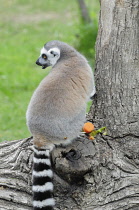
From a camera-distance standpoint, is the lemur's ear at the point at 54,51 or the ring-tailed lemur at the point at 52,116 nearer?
the ring-tailed lemur at the point at 52,116

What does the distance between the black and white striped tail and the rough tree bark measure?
0.44 ft

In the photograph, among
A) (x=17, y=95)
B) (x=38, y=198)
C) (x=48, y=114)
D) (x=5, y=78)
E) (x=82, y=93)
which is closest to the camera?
(x=38, y=198)

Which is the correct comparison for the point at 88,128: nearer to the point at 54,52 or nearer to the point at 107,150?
the point at 107,150

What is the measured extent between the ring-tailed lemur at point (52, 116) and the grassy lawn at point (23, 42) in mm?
2408

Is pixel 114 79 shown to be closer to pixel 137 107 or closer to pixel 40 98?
pixel 137 107

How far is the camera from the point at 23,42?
36.2 feet

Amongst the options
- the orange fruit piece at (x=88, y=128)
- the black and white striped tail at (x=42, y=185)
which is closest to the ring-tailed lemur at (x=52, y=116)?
the black and white striped tail at (x=42, y=185)

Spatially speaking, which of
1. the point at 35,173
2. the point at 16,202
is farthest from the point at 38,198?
the point at 16,202

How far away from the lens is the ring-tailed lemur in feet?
11.8

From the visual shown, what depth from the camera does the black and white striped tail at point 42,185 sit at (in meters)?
3.55

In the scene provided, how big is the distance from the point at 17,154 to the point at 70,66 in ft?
3.24

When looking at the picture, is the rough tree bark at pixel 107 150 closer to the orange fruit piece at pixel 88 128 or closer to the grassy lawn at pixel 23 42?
the orange fruit piece at pixel 88 128

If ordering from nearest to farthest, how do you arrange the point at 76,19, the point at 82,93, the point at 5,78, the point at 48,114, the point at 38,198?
the point at 38,198 → the point at 48,114 → the point at 82,93 → the point at 5,78 → the point at 76,19

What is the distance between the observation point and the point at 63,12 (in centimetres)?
1330
